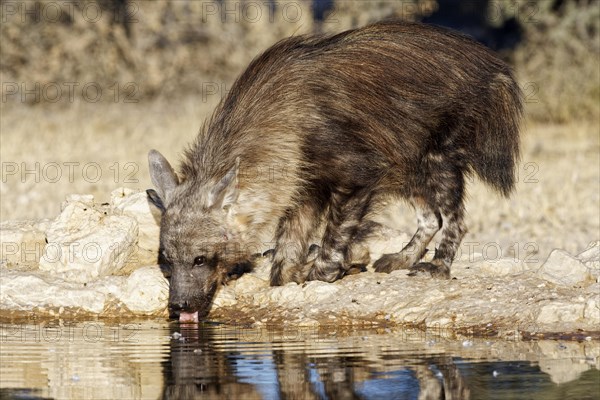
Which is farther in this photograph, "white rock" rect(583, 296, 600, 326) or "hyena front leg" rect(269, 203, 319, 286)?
"hyena front leg" rect(269, 203, 319, 286)

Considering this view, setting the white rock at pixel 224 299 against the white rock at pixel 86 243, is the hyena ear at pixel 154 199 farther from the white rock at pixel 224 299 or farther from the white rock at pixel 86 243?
the white rock at pixel 224 299

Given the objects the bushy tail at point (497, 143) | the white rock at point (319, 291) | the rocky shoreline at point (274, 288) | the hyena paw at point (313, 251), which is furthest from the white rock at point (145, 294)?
the bushy tail at point (497, 143)

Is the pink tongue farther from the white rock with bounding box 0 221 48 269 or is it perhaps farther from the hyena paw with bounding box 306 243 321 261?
the white rock with bounding box 0 221 48 269

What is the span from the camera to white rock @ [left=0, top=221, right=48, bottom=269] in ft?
29.2

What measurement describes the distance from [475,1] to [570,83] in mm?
4416

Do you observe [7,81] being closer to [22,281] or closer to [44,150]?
[44,150]

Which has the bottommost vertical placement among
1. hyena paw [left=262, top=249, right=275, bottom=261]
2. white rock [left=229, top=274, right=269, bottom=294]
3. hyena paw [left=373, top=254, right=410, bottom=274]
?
white rock [left=229, top=274, right=269, bottom=294]

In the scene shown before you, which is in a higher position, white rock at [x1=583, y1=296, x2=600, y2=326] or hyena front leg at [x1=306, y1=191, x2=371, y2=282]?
hyena front leg at [x1=306, y1=191, x2=371, y2=282]

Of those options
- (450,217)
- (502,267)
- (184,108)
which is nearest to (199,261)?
(450,217)

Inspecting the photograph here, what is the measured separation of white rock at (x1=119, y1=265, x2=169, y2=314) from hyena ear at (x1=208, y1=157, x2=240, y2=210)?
2.49 ft

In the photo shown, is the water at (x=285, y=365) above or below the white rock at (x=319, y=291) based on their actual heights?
below

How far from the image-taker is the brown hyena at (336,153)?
788 cm

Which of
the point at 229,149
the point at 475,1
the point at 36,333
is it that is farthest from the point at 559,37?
the point at 36,333

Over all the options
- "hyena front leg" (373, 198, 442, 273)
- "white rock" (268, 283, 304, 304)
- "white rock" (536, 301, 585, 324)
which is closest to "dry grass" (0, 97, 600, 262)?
"hyena front leg" (373, 198, 442, 273)
